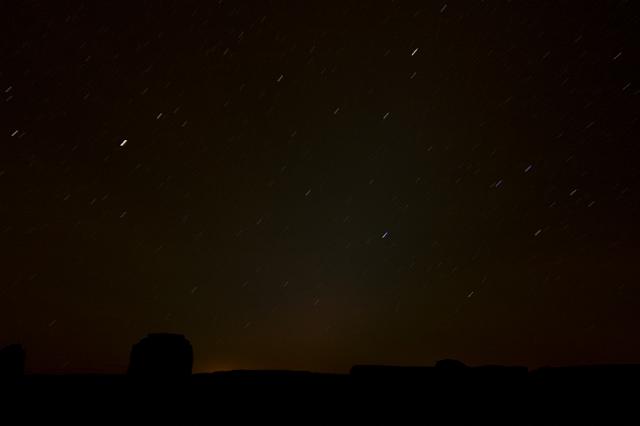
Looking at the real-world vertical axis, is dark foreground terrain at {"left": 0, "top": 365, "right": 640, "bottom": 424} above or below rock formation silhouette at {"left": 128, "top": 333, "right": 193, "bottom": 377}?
below

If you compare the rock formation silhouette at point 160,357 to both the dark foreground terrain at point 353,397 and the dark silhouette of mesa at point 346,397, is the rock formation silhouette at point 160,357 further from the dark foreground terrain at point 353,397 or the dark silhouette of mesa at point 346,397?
the dark foreground terrain at point 353,397

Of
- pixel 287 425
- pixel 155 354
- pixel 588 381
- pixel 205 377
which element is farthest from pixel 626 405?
pixel 155 354

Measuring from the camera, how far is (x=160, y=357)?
282 inches

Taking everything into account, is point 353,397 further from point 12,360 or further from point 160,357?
point 12,360

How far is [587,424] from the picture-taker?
18.8 feet

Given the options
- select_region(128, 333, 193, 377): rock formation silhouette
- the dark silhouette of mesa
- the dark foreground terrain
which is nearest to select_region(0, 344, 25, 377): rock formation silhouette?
the dark silhouette of mesa

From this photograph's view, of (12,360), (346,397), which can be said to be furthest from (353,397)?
(12,360)

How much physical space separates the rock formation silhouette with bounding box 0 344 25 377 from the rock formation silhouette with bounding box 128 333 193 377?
1.96 m

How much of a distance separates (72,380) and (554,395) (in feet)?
19.8

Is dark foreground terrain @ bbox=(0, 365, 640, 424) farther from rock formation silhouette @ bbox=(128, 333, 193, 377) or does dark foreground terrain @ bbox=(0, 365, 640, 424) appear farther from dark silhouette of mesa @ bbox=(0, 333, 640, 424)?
rock formation silhouette @ bbox=(128, 333, 193, 377)

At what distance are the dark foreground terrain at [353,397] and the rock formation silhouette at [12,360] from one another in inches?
45.1

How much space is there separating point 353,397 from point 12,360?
17.2ft

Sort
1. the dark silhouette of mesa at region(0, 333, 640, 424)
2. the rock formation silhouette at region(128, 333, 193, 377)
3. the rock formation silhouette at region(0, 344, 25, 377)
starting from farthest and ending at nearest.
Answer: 1. the rock formation silhouette at region(0, 344, 25, 377)
2. the rock formation silhouette at region(128, 333, 193, 377)
3. the dark silhouette of mesa at region(0, 333, 640, 424)

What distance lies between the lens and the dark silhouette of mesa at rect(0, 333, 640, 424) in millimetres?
6012
